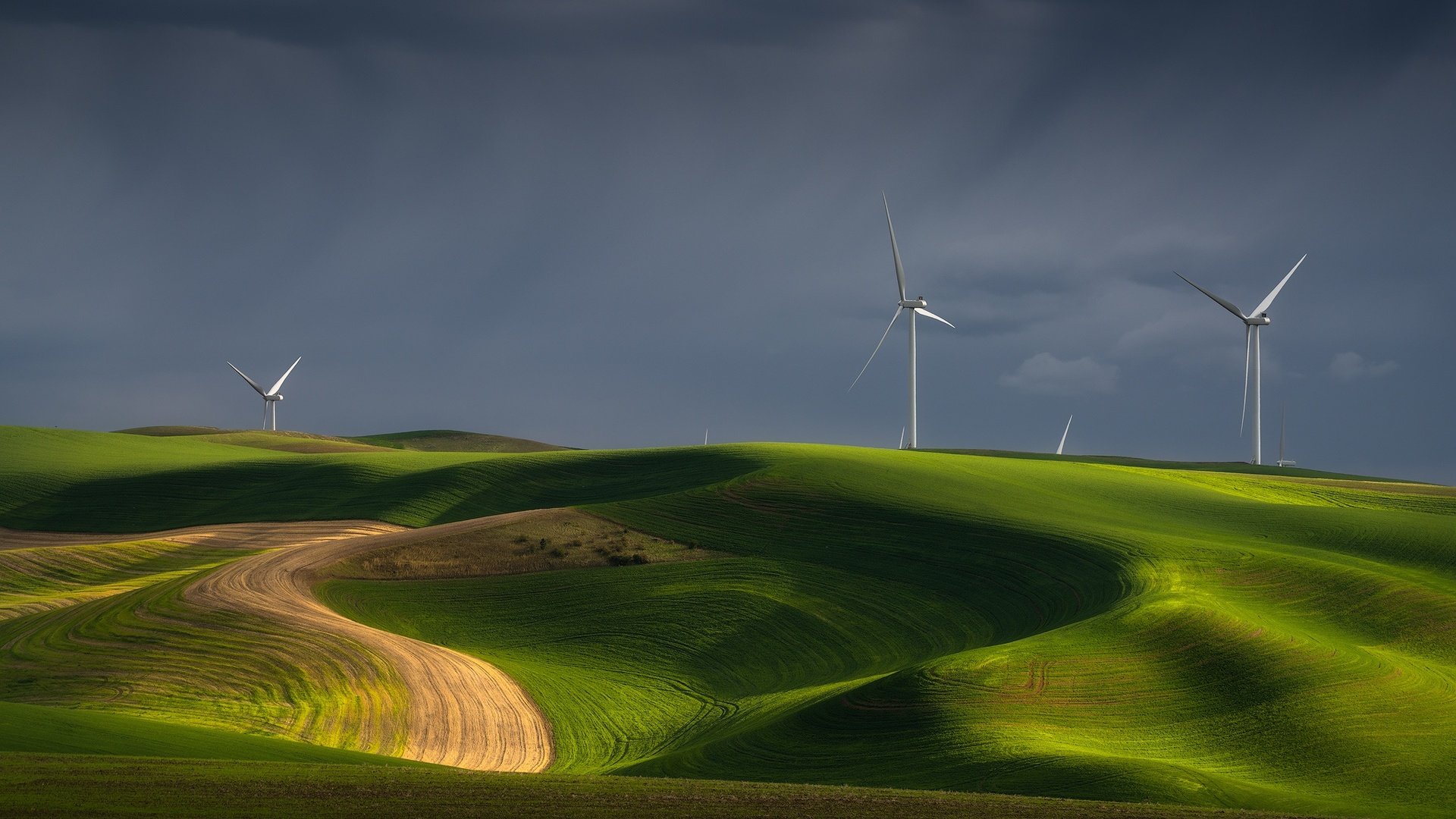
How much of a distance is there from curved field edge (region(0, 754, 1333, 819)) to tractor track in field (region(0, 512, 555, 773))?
394 inches

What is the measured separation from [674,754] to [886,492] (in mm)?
25416

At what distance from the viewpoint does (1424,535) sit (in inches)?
1815

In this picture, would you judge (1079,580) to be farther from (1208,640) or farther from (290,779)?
(290,779)

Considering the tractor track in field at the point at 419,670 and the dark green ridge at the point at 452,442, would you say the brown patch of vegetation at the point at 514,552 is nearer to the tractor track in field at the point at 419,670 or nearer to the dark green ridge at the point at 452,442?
the tractor track in field at the point at 419,670

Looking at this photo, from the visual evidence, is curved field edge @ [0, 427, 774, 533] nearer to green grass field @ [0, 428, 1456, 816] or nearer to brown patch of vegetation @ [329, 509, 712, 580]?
green grass field @ [0, 428, 1456, 816]

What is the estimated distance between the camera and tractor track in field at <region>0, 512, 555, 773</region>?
1043 inches

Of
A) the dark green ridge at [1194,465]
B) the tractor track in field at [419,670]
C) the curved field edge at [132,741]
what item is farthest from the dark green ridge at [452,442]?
the curved field edge at [132,741]

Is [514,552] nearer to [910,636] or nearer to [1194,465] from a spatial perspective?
[910,636]

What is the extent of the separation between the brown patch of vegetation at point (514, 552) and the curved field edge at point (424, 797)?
25192 millimetres

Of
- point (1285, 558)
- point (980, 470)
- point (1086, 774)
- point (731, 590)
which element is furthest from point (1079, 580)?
→ point (980, 470)

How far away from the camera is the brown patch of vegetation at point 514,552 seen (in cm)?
4150

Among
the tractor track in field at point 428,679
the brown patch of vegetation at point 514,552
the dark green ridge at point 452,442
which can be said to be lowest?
the tractor track in field at point 428,679

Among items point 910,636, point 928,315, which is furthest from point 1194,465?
point 910,636

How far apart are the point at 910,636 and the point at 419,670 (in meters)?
14.2
